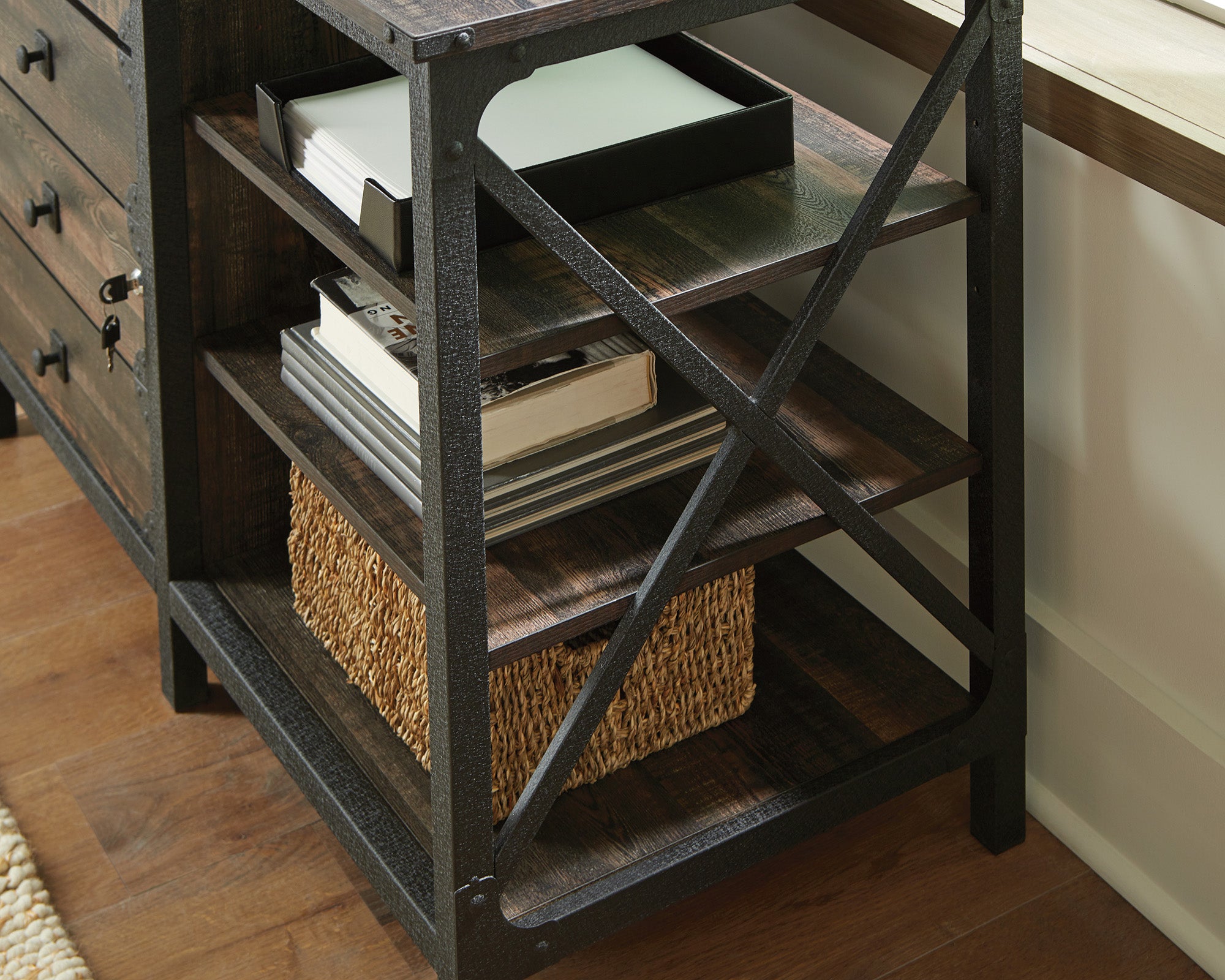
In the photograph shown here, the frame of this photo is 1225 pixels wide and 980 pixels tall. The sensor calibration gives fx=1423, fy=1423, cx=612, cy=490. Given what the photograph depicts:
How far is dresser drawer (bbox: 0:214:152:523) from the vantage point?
1532mm

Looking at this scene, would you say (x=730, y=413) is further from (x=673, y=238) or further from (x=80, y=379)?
(x=80, y=379)

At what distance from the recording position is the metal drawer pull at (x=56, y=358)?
1.64m

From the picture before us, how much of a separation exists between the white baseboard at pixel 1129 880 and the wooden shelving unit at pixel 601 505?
47 millimetres

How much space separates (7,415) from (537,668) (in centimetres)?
107

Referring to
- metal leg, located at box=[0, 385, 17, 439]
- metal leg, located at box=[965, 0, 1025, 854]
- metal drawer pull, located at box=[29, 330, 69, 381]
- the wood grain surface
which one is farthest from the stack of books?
metal leg, located at box=[0, 385, 17, 439]

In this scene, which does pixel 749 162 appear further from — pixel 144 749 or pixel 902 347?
pixel 144 749

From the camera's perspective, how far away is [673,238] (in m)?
1.03

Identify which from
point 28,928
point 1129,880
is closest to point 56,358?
point 28,928

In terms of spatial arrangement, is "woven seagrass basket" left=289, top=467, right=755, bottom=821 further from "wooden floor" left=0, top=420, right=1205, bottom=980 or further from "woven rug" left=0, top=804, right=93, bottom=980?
"woven rug" left=0, top=804, right=93, bottom=980

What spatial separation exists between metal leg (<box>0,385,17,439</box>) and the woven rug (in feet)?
2.38

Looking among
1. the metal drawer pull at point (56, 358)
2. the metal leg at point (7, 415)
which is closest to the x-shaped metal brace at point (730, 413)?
the metal drawer pull at point (56, 358)

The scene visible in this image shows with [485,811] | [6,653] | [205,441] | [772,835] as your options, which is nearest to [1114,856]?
[772,835]

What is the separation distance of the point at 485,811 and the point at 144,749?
0.63 meters

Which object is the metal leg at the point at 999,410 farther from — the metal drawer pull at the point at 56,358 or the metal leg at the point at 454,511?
the metal drawer pull at the point at 56,358
